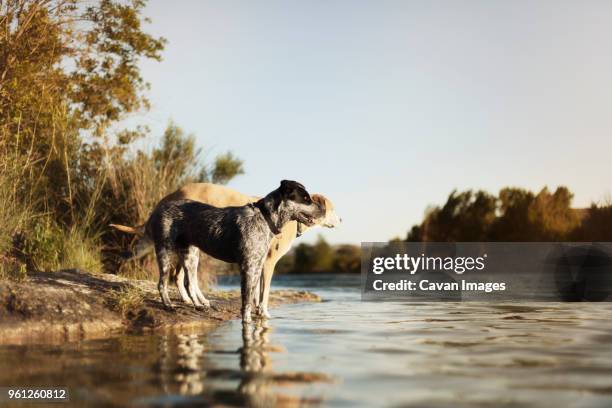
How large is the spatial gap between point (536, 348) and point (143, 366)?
385 cm

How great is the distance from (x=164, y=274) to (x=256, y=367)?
4512 mm

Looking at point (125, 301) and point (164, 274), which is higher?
point (164, 274)

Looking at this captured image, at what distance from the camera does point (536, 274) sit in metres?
25.0

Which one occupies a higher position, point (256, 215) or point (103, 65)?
point (103, 65)

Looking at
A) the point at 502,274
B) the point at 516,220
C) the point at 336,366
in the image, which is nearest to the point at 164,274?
the point at 336,366

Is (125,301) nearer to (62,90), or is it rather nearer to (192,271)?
(192,271)

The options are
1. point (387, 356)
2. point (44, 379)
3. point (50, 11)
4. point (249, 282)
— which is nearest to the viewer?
point (44, 379)

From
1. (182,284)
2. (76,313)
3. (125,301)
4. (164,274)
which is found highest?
(164,274)

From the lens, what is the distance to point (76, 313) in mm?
8812

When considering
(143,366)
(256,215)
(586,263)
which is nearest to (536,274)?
(586,263)

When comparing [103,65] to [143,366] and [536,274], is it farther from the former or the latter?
[536,274]

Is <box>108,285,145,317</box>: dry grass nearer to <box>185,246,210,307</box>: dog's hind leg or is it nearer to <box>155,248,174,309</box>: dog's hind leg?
<box>155,248,174,309</box>: dog's hind leg

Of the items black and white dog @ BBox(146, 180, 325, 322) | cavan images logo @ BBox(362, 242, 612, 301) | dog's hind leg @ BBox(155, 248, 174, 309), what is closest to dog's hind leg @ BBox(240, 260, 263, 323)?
black and white dog @ BBox(146, 180, 325, 322)

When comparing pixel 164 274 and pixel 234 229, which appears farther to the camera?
pixel 164 274
